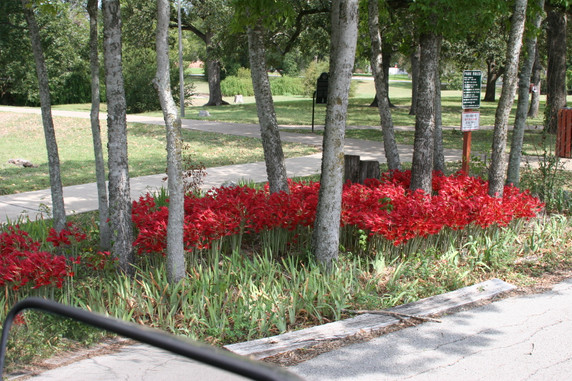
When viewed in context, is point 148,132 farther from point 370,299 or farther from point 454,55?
point 454,55

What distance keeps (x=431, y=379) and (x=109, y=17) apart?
3.66 meters

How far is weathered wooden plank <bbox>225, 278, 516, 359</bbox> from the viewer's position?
3846 millimetres

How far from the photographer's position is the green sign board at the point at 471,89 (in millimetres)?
7406

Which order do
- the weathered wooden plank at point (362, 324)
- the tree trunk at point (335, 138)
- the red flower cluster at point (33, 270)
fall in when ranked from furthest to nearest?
the tree trunk at point (335, 138) < the red flower cluster at point (33, 270) < the weathered wooden plank at point (362, 324)

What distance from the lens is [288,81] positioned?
5397 centimetres

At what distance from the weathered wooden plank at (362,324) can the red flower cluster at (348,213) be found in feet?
2.32

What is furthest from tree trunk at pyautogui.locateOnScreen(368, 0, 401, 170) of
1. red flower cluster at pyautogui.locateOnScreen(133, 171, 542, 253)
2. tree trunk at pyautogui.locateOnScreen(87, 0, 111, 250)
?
tree trunk at pyautogui.locateOnScreen(87, 0, 111, 250)

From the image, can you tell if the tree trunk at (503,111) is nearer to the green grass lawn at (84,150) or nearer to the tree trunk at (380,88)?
the tree trunk at (380,88)

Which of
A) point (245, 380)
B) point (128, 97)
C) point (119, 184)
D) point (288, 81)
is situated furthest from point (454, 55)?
point (245, 380)

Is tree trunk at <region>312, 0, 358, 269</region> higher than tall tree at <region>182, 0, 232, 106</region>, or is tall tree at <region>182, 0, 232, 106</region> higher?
tall tree at <region>182, 0, 232, 106</region>

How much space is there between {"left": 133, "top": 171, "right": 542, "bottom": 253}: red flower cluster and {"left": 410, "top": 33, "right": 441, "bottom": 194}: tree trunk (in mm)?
294

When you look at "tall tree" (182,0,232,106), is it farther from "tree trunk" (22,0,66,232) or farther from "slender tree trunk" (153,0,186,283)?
"slender tree trunk" (153,0,186,283)

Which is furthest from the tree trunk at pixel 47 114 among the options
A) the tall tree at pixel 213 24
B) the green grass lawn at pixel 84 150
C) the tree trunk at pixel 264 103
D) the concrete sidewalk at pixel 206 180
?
the tall tree at pixel 213 24

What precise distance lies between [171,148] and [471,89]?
175 inches
